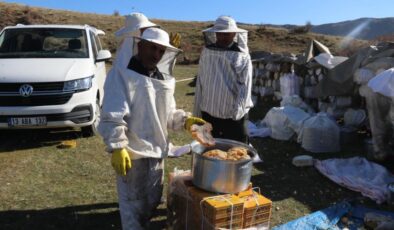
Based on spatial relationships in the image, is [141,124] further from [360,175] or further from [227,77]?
[360,175]

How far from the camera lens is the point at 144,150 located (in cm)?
363

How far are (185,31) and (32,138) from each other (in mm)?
34180

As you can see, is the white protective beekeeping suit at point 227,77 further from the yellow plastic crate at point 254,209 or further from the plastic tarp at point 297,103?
the plastic tarp at point 297,103

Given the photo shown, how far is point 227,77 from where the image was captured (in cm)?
484

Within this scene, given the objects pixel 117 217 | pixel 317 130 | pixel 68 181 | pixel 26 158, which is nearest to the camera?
pixel 117 217

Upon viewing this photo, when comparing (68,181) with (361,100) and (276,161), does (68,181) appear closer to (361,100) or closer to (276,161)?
(276,161)

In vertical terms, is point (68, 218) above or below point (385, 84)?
below

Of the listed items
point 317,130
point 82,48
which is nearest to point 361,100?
point 317,130

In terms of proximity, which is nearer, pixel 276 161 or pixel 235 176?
pixel 235 176

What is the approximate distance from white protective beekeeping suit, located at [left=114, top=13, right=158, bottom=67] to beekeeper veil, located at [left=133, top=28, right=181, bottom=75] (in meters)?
0.06

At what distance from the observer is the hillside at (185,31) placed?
3309cm

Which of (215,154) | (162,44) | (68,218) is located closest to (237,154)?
(215,154)

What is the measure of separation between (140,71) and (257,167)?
3571 millimetres

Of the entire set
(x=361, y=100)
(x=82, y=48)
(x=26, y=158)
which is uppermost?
(x=82, y=48)
